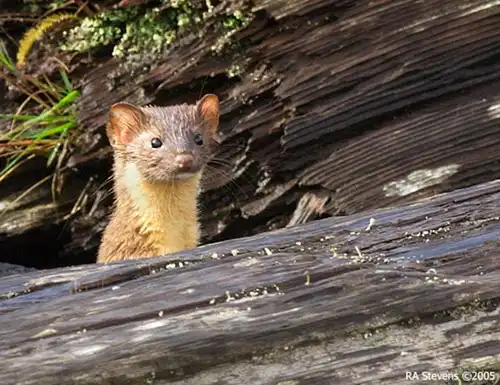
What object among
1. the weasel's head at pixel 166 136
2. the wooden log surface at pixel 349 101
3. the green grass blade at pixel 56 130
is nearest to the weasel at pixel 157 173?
the weasel's head at pixel 166 136

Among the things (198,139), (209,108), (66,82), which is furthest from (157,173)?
(66,82)

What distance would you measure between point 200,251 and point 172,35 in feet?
8.17

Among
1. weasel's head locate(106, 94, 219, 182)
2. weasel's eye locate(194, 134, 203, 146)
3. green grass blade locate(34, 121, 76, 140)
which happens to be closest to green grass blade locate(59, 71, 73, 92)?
green grass blade locate(34, 121, 76, 140)

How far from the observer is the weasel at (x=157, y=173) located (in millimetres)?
5730

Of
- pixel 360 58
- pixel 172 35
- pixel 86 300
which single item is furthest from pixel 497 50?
pixel 86 300

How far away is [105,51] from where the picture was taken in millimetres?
6371

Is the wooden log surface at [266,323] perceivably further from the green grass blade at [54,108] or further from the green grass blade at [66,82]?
the green grass blade at [66,82]

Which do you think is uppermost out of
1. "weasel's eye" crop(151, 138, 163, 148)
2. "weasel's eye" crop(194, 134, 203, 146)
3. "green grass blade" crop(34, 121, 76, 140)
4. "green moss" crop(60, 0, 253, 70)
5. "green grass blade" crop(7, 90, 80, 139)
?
"green moss" crop(60, 0, 253, 70)

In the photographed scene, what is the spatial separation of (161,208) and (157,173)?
0.22 m

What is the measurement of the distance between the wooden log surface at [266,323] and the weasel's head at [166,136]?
2.09 meters

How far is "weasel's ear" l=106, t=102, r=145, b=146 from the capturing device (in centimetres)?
571

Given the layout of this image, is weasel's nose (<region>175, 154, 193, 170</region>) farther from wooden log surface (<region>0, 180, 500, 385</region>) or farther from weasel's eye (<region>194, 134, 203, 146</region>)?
wooden log surface (<region>0, 180, 500, 385</region>)

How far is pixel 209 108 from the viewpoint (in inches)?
222

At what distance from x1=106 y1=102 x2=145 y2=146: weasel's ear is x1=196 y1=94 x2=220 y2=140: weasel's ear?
35 centimetres
